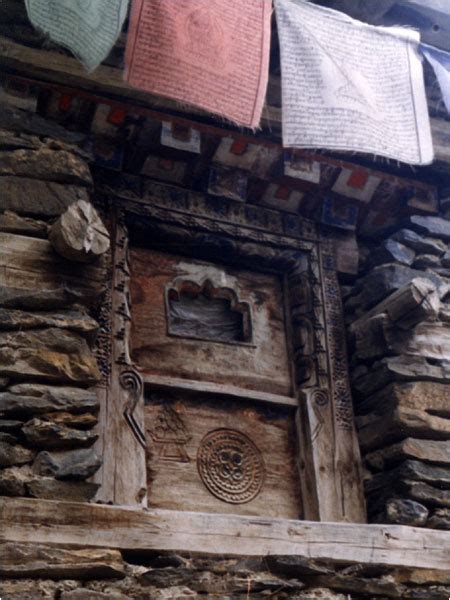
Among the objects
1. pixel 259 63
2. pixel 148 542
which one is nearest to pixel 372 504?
pixel 148 542

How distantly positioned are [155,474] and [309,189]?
1.53 m

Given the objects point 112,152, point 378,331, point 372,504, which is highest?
point 112,152

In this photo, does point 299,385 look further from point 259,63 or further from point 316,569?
point 259,63

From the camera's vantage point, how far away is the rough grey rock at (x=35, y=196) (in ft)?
11.5

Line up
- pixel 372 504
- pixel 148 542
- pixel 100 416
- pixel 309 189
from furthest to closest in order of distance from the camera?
pixel 309 189 → pixel 372 504 → pixel 100 416 → pixel 148 542

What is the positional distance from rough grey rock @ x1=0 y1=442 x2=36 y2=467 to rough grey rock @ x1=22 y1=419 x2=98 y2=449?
0.04 meters

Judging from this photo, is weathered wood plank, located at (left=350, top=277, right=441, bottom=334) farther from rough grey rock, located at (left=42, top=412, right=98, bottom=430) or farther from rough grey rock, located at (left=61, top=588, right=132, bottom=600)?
rough grey rock, located at (left=61, top=588, right=132, bottom=600)

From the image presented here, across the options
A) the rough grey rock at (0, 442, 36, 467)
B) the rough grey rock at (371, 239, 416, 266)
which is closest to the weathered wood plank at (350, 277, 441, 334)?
the rough grey rock at (371, 239, 416, 266)

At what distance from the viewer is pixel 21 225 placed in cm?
347

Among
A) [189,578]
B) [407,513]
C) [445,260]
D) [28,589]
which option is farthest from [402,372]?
[28,589]

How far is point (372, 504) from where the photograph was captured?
12.6 feet

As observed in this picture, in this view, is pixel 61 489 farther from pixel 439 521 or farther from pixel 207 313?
pixel 439 521

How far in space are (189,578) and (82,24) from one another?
6.48 feet

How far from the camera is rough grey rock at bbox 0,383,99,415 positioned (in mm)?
3105
